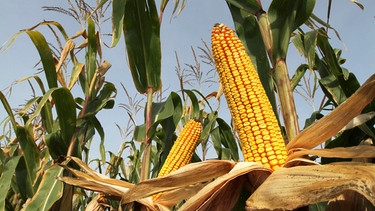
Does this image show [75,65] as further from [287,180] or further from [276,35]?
[287,180]

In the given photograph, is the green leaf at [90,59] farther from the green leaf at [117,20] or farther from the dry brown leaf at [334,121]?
the dry brown leaf at [334,121]

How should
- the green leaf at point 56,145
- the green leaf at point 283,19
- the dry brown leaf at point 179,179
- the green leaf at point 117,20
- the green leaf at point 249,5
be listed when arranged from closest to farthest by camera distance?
1. the dry brown leaf at point 179,179
2. the green leaf at point 283,19
3. the green leaf at point 249,5
4. the green leaf at point 117,20
5. the green leaf at point 56,145

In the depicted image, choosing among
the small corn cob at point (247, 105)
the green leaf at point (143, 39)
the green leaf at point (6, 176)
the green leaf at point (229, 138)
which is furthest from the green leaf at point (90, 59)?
the small corn cob at point (247, 105)

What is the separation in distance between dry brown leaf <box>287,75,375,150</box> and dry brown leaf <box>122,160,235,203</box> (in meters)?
0.37

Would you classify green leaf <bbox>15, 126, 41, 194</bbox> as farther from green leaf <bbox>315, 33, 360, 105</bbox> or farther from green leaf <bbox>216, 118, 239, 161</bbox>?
green leaf <bbox>315, 33, 360, 105</bbox>

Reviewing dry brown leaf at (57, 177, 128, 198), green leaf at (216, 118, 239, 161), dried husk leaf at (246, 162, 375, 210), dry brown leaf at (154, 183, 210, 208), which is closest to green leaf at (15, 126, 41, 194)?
dry brown leaf at (57, 177, 128, 198)

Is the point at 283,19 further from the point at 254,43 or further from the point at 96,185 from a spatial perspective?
the point at 96,185

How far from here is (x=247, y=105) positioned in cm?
197

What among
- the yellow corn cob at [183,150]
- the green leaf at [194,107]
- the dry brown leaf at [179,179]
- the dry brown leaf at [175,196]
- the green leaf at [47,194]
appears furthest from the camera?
the green leaf at [194,107]

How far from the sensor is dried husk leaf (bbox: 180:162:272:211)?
166 centimetres

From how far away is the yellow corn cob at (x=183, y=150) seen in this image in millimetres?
2943

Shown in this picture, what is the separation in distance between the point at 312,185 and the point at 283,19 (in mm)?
1281

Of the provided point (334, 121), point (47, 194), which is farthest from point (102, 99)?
point (334, 121)

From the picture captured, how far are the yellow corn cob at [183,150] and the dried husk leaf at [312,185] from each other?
4.98ft
